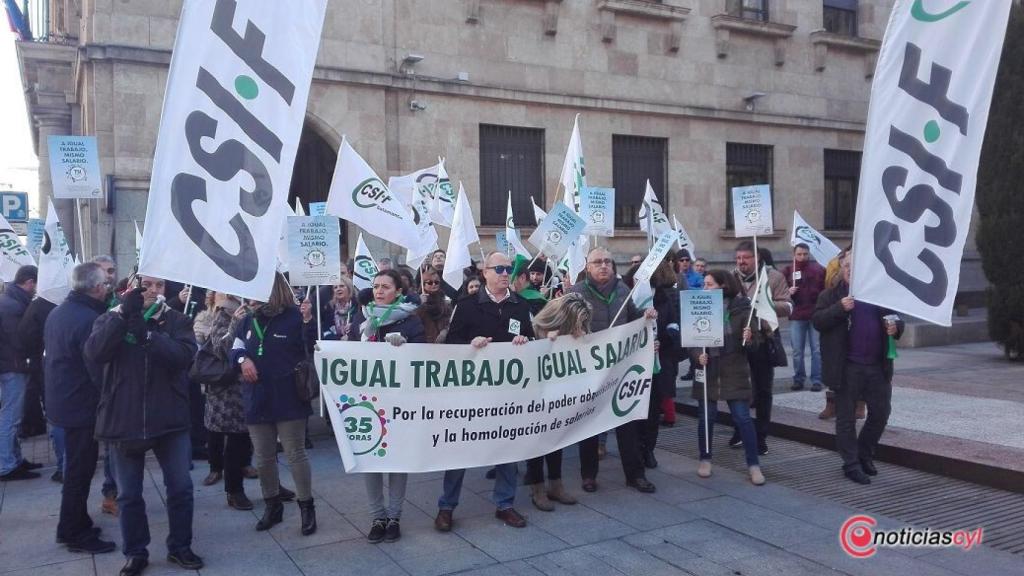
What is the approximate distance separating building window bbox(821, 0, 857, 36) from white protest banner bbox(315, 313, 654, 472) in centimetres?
1582

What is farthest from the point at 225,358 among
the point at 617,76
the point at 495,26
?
the point at 617,76

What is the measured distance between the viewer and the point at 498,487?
5.89 meters

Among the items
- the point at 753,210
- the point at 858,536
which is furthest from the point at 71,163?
the point at 858,536

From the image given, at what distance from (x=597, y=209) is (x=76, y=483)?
643 centimetres

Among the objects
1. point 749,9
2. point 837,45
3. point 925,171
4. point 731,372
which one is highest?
point 749,9

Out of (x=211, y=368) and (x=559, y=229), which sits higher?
(x=559, y=229)

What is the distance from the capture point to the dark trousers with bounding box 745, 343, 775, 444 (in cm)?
755

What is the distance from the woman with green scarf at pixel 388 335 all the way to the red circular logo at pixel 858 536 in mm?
2941

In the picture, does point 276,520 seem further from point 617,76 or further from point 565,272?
point 617,76

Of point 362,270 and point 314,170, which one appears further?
point 314,170

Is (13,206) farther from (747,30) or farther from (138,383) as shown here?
(747,30)

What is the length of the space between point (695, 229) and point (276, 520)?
519 inches

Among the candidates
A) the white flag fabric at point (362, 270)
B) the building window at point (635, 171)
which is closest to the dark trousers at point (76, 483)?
the white flag fabric at point (362, 270)

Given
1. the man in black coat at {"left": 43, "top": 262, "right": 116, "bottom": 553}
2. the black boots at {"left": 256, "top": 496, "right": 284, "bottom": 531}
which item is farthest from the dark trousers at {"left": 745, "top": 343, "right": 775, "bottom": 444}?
the man in black coat at {"left": 43, "top": 262, "right": 116, "bottom": 553}
